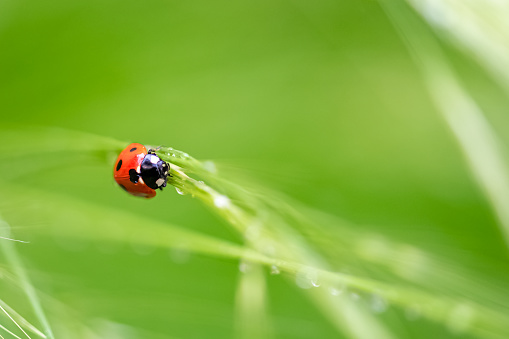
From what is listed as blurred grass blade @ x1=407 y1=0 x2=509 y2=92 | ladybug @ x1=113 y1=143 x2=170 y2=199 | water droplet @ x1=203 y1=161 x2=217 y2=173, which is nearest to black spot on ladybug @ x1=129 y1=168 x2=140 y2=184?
ladybug @ x1=113 y1=143 x2=170 y2=199

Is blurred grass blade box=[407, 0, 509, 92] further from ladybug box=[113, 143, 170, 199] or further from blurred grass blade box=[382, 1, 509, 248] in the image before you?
ladybug box=[113, 143, 170, 199]

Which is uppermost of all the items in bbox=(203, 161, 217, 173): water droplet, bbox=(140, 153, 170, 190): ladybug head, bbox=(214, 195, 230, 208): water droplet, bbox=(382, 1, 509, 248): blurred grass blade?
bbox=(382, 1, 509, 248): blurred grass blade

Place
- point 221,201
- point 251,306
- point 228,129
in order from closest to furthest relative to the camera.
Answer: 1. point 221,201
2. point 251,306
3. point 228,129

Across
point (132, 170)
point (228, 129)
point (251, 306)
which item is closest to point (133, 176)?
point (132, 170)

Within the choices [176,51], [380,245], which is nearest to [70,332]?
[380,245]

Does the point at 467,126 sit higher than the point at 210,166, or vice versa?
the point at 467,126

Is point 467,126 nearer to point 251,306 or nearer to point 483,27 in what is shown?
point 483,27
